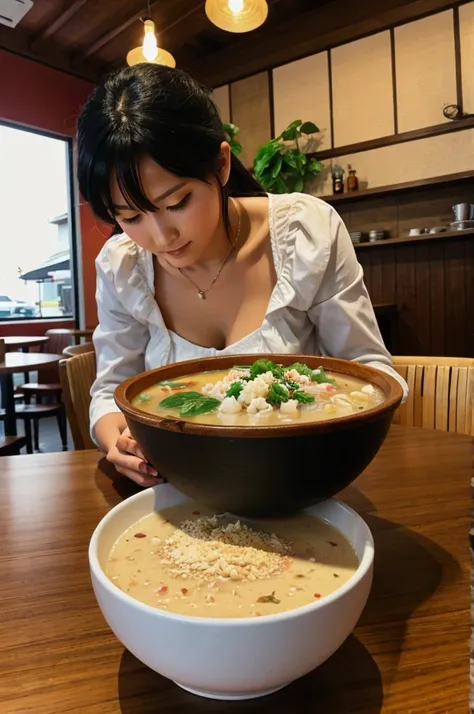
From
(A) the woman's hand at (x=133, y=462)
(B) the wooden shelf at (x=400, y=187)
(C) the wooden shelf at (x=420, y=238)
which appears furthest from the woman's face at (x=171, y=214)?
(B) the wooden shelf at (x=400, y=187)

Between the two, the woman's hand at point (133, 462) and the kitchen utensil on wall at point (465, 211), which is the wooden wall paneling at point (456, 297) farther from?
the woman's hand at point (133, 462)

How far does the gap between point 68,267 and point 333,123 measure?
10.7ft

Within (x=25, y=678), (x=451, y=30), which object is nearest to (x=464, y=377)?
(x=25, y=678)

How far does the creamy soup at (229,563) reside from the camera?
430mm

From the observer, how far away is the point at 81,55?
5469 mm

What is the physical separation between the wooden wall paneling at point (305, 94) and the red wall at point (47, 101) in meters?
2.05

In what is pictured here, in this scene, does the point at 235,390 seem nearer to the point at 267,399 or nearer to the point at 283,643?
the point at 267,399

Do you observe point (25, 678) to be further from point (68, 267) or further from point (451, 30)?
point (68, 267)

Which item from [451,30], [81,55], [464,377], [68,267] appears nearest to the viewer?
[464,377]

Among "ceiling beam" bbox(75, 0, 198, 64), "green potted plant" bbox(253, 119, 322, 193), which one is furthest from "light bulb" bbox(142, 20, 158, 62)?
"green potted plant" bbox(253, 119, 322, 193)

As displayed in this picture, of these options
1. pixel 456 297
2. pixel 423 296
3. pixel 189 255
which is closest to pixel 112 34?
pixel 423 296

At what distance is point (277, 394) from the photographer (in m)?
0.59

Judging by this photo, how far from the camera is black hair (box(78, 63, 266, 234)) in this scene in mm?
957

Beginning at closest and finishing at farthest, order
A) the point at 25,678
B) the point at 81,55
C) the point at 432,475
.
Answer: the point at 25,678 → the point at 432,475 → the point at 81,55
